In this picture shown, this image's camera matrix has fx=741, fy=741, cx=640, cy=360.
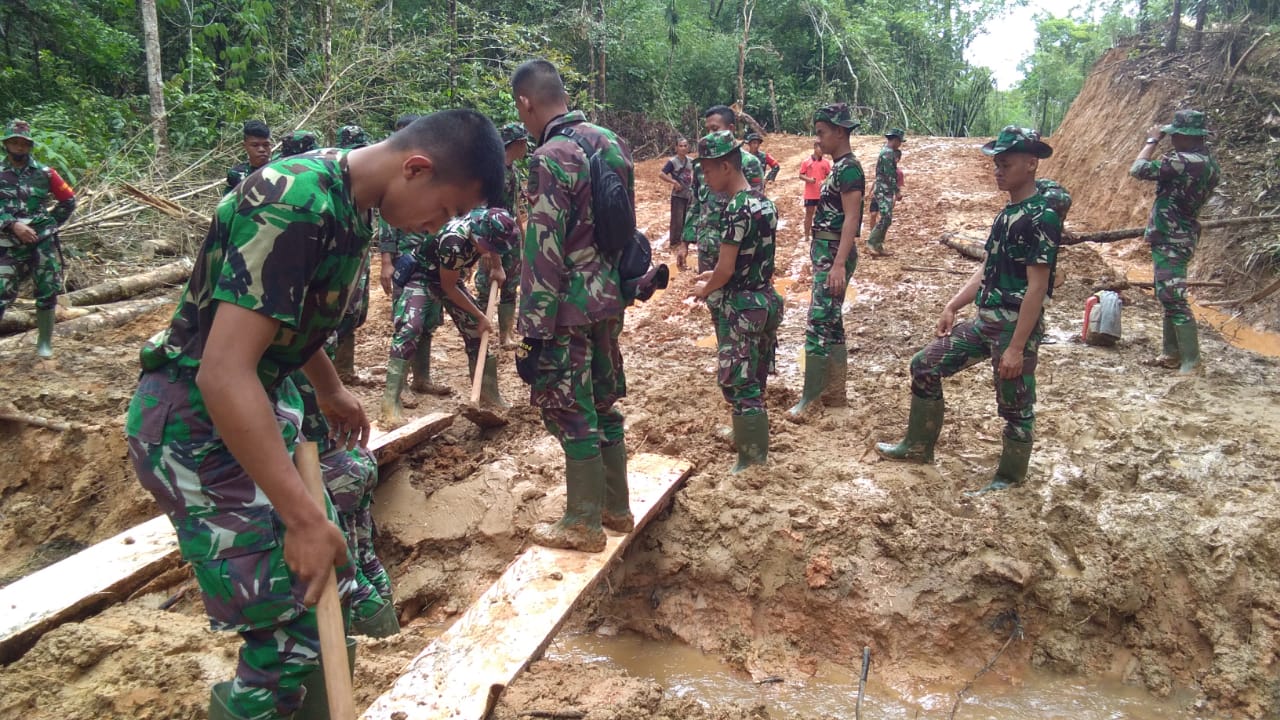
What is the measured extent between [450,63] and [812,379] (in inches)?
363

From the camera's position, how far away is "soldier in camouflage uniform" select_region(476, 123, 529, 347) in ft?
18.8

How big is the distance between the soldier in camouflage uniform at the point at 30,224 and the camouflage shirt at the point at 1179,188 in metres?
9.35

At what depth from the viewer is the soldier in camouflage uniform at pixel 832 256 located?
5.41 meters

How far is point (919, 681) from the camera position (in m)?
3.42

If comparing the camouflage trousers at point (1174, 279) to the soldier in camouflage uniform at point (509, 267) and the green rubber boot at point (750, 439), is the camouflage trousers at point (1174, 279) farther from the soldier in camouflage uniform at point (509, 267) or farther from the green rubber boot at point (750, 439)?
the soldier in camouflage uniform at point (509, 267)

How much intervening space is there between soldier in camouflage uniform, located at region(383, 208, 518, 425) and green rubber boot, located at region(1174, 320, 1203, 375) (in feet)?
18.1

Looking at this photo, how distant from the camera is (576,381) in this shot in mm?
3324

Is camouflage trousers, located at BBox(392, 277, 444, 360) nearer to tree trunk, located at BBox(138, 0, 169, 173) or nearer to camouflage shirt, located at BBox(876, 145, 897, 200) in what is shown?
camouflage shirt, located at BBox(876, 145, 897, 200)

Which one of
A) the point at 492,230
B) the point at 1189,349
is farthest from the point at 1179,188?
the point at 492,230

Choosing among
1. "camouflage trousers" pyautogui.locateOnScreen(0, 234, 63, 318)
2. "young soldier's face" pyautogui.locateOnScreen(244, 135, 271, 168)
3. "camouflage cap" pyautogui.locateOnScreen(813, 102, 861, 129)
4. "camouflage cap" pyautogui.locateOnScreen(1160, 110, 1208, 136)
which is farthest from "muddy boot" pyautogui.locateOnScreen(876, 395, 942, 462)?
"camouflage trousers" pyautogui.locateOnScreen(0, 234, 63, 318)

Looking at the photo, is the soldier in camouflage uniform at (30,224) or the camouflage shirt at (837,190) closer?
the camouflage shirt at (837,190)

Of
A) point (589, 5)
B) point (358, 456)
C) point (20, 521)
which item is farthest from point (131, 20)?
point (358, 456)

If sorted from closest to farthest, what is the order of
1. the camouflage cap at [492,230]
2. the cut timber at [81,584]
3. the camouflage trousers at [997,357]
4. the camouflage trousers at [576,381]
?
1. the cut timber at [81,584]
2. the camouflage trousers at [576,381]
3. the camouflage trousers at [997,357]
4. the camouflage cap at [492,230]

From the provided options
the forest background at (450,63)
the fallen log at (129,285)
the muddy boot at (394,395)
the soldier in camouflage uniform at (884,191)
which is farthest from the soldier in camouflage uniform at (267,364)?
the soldier in camouflage uniform at (884,191)
